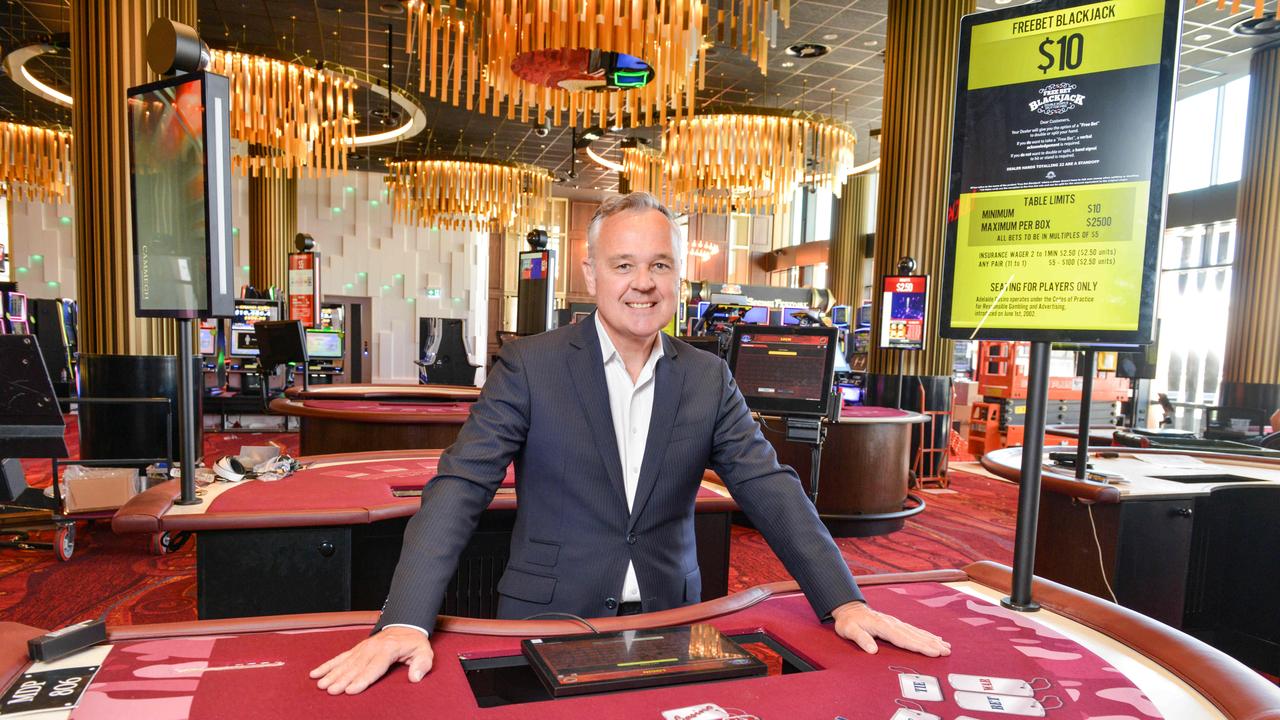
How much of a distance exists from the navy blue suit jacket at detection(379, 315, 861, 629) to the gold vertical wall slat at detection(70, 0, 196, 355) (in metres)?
4.46

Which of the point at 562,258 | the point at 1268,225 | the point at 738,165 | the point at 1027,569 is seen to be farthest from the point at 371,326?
the point at 1027,569

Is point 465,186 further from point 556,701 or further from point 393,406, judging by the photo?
point 556,701

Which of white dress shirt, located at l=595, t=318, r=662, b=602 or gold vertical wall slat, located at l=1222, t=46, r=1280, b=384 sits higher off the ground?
gold vertical wall slat, located at l=1222, t=46, r=1280, b=384

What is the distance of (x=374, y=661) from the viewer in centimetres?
108

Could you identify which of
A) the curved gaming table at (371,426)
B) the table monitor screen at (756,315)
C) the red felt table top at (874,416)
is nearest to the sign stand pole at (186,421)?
the curved gaming table at (371,426)

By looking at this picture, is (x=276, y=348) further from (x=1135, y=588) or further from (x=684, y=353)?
(x=1135, y=588)

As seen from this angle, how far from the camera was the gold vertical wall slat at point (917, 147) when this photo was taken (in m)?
6.98

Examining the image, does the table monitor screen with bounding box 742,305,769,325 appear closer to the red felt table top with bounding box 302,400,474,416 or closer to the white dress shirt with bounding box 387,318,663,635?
the red felt table top with bounding box 302,400,474,416

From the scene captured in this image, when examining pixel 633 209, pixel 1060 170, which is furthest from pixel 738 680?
pixel 1060 170

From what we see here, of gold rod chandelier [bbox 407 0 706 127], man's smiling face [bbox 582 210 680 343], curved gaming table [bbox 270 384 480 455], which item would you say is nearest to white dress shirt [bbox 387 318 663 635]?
man's smiling face [bbox 582 210 680 343]

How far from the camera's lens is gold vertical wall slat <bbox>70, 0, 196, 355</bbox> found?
4812mm

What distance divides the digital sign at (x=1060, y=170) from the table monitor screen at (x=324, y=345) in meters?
11.8

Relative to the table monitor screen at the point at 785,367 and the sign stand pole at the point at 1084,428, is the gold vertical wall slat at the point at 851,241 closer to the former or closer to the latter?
the table monitor screen at the point at 785,367

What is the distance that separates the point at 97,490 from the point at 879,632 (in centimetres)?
506
